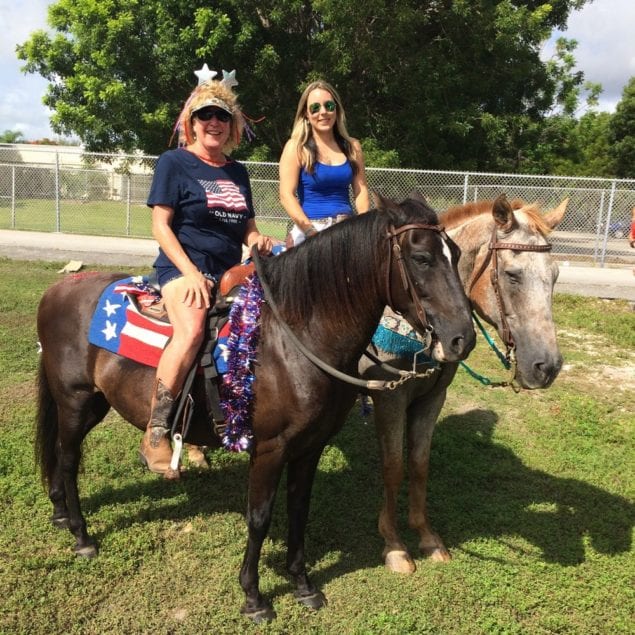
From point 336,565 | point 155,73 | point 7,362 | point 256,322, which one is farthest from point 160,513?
point 155,73

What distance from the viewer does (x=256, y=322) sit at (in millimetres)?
2668

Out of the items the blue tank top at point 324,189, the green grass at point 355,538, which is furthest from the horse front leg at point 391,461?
the blue tank top at point 324,189

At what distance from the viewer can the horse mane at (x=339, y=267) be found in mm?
2357

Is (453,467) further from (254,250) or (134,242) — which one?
(134,242)

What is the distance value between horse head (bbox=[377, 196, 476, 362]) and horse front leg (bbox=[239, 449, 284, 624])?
3.32 feet

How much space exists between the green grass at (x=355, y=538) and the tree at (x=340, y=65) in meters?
11.6

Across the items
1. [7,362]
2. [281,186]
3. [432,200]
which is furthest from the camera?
[432,200]

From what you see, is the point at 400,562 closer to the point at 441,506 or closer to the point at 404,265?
the point at 441,506

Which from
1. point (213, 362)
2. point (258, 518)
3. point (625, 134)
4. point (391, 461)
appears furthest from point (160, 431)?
point (625, 134)

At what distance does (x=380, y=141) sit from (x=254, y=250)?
14643 millimetres

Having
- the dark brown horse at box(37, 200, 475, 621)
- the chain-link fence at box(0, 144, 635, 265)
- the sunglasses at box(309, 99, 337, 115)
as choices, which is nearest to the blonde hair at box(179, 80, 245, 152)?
the sunglasses at box(309, 99, 337, 115)

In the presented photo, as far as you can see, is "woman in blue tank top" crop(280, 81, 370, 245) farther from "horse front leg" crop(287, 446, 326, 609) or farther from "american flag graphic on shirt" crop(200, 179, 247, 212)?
"horse front leg" crop(287, 446, 326, 609)

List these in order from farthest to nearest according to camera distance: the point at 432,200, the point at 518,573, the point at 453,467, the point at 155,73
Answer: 1. the point at 155,73
2. the point at 432,200
3. the point at 453,467
4. the point at 518,573

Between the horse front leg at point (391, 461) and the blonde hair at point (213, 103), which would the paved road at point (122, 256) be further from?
the blonde hair at point (213, 103)
